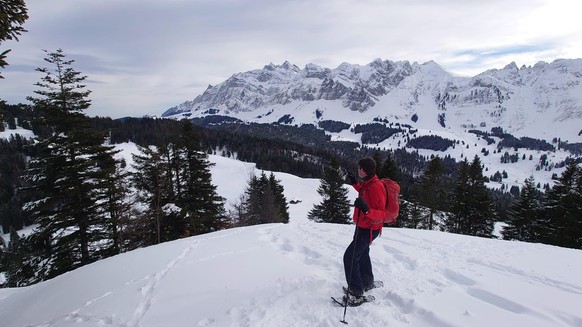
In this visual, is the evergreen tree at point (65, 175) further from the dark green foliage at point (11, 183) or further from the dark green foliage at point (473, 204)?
the dark green foliage at point (11, 183)

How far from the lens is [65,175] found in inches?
593

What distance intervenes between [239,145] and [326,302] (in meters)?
157

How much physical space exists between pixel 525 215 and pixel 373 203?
33718mm

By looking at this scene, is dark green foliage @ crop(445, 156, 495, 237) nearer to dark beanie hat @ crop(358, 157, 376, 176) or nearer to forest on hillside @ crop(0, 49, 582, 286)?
forest on hillside @ crop(0, 49, 582, 286)

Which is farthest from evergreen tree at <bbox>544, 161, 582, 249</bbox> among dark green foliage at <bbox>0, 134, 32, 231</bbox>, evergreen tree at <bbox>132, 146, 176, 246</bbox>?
dark green foliage at <bbox>0, 134, 32, 231</bbox>

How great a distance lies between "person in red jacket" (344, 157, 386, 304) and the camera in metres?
5.23

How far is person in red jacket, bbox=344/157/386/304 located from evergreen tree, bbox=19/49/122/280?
49.3 feet

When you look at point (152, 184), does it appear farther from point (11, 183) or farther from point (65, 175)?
point (11, 183)

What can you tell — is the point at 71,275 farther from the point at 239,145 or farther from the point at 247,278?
the point at 239,145

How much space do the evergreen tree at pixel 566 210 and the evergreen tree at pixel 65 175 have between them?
3029cm

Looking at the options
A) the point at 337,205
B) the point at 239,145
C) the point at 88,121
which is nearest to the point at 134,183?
the point at 88,121

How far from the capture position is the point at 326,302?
18.7 ft

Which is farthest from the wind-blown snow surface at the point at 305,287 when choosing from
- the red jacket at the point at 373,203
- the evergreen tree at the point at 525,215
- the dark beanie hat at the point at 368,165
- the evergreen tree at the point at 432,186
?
the evergreen tree at the point at 525,215

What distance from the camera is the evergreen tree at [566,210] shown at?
21484mm
